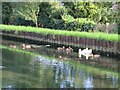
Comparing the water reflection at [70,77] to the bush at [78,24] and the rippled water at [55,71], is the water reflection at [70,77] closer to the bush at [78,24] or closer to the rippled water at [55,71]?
the rippled water at [55,71]

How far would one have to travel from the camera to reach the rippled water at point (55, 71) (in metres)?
18.5

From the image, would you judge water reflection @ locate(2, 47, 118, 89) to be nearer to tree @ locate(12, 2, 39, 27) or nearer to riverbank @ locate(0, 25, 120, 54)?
riverbank @ locate(0, 25, 120, 54)

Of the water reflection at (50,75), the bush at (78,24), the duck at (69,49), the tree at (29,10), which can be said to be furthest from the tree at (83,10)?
the water reflection at (50,75)

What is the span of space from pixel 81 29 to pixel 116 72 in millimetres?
→ 17687

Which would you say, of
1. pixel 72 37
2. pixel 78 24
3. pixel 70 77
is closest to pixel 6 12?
pixel 78 24

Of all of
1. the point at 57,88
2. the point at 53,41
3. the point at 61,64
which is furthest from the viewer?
the point at 53,41

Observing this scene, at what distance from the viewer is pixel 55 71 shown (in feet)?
72.1

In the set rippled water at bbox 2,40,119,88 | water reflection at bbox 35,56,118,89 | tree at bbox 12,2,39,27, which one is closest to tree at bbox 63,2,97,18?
tree at bbox 12,2,39,27

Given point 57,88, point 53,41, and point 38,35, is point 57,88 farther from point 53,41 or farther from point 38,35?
point 38,35

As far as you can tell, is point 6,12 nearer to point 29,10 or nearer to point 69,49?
point 29,10

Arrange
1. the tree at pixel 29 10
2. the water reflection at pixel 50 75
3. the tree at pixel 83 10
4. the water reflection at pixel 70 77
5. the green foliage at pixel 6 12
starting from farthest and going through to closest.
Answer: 1. the green foliage at pixel 6 12
2. the tree at pixel 29 10
3. the tree at pixel 83 10
4. the water reflection at pixel 70 77
5. the water reflection at pixel 50 75

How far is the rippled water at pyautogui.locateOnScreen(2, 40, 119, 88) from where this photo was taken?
18453mm

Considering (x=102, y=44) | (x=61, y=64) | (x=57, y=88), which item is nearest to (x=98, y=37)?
(x=102, y=44)

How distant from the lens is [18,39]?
43.1m
